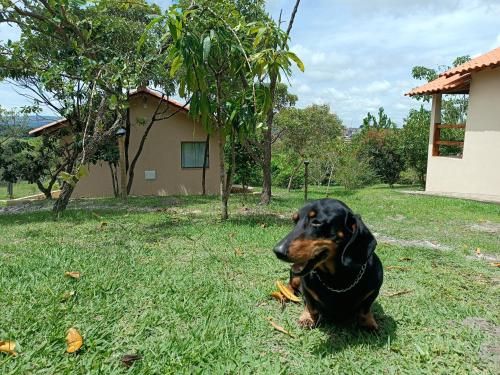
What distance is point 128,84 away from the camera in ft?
21.7

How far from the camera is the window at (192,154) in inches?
626

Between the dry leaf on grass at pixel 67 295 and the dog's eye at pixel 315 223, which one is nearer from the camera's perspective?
the dog's eye at pixel 315 223

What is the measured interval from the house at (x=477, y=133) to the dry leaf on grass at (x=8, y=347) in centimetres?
1262

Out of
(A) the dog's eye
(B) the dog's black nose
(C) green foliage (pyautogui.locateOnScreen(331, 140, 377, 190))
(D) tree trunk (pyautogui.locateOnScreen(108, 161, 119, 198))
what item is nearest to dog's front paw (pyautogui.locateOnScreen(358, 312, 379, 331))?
(A) the dog's eye

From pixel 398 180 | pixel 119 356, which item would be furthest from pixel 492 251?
pixel 398 180

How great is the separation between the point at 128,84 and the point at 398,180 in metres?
16.2

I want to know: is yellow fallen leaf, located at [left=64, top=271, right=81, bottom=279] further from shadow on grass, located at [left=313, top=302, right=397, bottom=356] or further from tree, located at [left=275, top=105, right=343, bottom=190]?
tree, located at [left=275, top=105, right=343, bottom=190]

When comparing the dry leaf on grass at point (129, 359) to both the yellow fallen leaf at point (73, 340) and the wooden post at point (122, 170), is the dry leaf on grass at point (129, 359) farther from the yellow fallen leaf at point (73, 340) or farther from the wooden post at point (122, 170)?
the wooden post at point (122, 170)

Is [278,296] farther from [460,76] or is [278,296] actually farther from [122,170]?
[460,76]

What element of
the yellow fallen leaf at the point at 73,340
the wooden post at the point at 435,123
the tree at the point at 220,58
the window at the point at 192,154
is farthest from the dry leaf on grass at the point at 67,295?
the wooden post at the point at 435,123

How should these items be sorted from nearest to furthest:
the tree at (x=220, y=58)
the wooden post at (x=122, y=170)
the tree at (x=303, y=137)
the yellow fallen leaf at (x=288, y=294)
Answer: the yellow fallen leaf at (x=288, y=294), the tree at (x=220, y=58), the wooden post at (x=122, y=170), the tree at (x=303, y=137)

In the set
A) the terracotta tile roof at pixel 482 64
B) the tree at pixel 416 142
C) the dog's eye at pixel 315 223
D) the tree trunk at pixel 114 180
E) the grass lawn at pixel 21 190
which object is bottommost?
the grass lawn at pixel 21 190

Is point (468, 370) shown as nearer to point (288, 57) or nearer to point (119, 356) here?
point (119, 356)

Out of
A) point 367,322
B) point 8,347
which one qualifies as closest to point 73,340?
point 8,347
